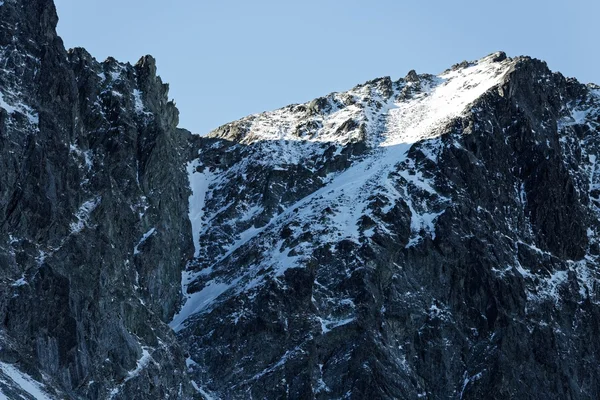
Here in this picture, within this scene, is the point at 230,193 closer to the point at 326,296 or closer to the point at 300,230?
the point at 300,230

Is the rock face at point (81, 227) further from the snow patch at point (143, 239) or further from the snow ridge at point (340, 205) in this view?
the snow ridge at point (340, 205)

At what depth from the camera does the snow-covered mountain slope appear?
146m

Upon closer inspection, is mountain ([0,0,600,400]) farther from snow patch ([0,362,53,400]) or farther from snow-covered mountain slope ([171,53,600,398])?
snow patch ([0,362,53,400])

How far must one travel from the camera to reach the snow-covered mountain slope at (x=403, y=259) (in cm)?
14625

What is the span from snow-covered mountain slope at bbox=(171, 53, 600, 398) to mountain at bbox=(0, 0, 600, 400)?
285 mm

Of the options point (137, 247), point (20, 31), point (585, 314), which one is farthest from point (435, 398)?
point (20, 31)

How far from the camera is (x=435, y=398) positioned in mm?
147250

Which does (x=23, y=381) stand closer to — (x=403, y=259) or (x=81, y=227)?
(x=81, y=227)

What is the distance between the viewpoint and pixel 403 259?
519ft

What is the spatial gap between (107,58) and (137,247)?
97.7ft

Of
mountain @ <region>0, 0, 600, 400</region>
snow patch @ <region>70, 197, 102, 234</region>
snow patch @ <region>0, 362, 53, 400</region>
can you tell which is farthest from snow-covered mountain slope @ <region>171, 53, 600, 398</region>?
snow patch @ <region>0, 362, 53, 400</region>

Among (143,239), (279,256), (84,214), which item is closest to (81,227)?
(84,214)

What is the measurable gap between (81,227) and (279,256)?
96.5ft

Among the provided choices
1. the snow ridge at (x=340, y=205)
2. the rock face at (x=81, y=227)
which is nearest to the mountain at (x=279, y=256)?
the rock face at (x=81, y=227)
